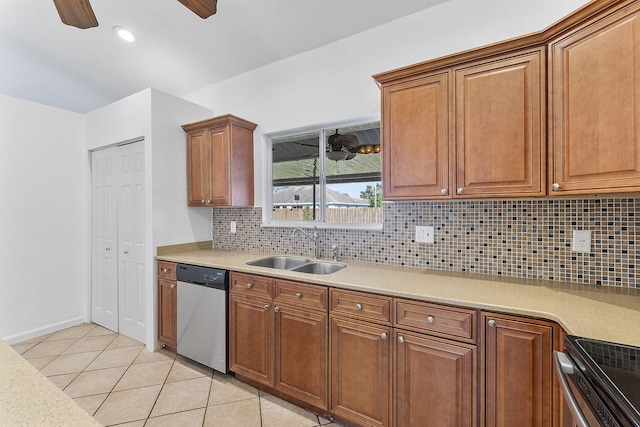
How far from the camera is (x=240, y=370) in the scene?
230 centimetres

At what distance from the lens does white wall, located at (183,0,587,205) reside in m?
2.02

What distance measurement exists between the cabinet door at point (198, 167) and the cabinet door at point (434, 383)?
8.00 feet

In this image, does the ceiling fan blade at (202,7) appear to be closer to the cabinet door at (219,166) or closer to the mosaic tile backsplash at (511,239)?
the cabinet door at (219,166)

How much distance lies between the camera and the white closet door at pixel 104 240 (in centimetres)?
337

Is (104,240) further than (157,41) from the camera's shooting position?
Yes

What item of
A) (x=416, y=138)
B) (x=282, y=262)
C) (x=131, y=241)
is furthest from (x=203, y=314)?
(x=416, y=138)

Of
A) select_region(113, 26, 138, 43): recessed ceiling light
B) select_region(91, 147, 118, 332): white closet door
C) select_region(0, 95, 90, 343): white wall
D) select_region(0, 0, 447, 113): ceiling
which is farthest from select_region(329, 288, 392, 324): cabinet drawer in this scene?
select_region(0, 95, 90, 343): white wall

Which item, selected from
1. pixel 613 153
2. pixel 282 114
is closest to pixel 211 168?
pixel 282 114

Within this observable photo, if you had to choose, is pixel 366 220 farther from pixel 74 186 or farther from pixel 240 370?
pixel 74 186

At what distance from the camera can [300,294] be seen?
78.5 inches

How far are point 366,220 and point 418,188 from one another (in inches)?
30.2

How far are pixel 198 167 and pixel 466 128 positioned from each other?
2.60m

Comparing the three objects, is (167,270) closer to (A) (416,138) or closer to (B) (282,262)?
→ (B) (282,262)

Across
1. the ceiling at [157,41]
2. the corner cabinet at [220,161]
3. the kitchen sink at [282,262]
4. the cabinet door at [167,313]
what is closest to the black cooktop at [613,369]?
the kitchen sink at [282,262]
